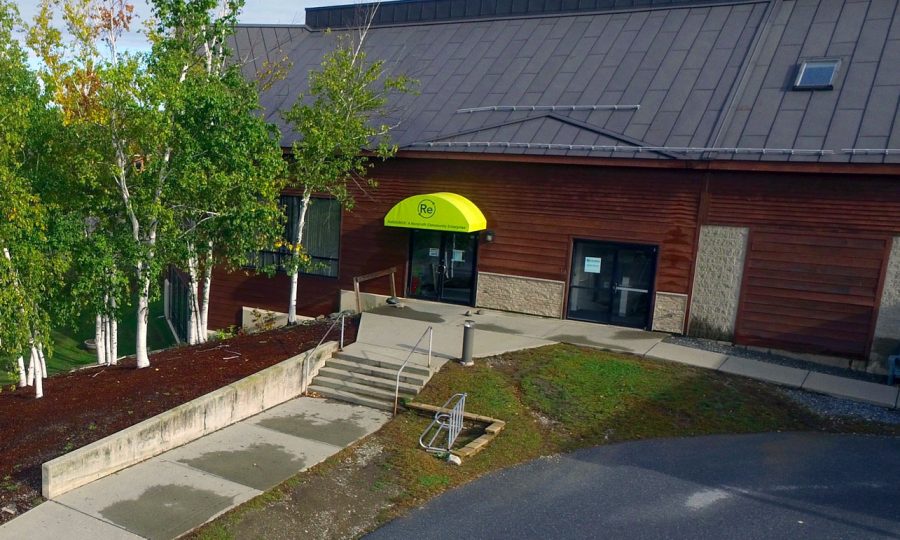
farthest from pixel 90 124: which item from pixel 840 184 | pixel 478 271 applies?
pixel 840 184

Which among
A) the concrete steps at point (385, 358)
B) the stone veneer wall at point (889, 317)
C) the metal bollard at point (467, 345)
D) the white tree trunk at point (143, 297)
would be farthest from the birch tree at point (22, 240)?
the stone veneer wall at point (889, 317)

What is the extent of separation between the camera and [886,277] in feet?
48.5

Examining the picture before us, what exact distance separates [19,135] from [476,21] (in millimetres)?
16759

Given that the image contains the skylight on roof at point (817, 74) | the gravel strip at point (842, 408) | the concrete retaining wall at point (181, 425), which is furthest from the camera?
the skylight on roof at point (817, 74)

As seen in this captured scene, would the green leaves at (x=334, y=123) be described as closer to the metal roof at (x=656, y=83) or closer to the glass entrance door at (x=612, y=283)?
the metal roof at (x=656, y=83)

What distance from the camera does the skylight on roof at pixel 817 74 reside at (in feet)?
55.0

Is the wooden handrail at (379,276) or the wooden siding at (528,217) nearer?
the wooden siding at (528,217)

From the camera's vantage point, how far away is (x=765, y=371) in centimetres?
1429

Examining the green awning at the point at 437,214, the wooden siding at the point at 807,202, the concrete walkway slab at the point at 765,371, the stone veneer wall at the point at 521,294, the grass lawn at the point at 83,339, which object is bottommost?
the grass lawn at the point at 83,339

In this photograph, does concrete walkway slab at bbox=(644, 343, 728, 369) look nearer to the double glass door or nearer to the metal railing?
the metal railing

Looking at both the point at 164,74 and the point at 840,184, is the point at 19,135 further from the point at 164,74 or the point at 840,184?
the point at 840,184

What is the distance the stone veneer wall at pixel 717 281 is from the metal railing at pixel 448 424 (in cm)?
728

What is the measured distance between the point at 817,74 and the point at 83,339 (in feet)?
80.0

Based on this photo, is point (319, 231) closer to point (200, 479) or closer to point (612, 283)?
point (612, 283)
